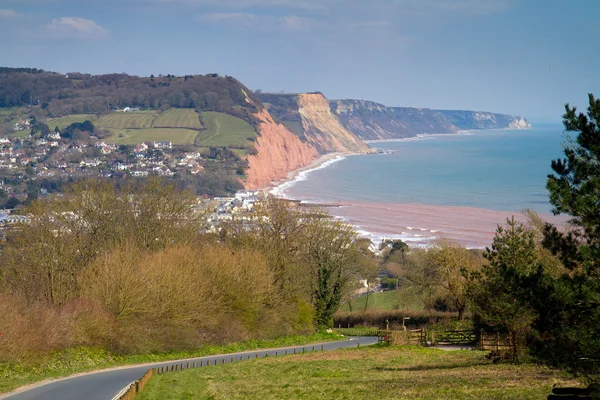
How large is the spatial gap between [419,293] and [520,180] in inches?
4449

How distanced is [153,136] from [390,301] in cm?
13142

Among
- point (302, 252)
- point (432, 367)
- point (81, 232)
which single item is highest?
point (81, 232)

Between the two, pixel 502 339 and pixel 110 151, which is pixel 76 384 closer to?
pixel 502 339

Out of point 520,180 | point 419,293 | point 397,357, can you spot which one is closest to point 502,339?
point 397,357

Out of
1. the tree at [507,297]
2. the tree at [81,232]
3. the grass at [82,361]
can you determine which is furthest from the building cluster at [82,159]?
the tree at [507,297]

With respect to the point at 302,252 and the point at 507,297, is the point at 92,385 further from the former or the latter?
the point at 302,252

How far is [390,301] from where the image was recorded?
6838cm

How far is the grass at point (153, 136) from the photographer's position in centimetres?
18500

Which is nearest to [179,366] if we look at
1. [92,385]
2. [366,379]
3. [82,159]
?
[92,385]

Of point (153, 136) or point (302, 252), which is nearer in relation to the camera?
point (302, 252)

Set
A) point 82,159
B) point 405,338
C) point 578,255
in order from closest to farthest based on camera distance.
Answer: point 578,255
point 405,338
point 82,159

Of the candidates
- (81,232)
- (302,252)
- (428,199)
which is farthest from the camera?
(428,199)

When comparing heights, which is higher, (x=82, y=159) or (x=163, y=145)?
(x=163, y=145)

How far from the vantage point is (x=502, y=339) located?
103 feet
